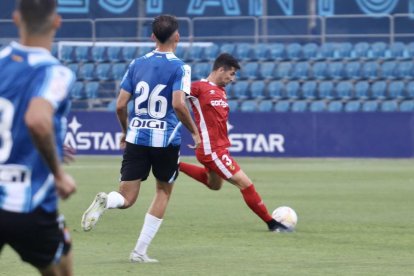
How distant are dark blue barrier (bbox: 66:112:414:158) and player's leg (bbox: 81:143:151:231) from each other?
59.3 feet

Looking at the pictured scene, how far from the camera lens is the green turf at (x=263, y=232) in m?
9.87

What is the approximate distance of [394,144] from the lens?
2780cm

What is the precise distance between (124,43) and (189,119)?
2232 cm

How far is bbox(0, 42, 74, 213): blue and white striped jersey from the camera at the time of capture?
5.66 m

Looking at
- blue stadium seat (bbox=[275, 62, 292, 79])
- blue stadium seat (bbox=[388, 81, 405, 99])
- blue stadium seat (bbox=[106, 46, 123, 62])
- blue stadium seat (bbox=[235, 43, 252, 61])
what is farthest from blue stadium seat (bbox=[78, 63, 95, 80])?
blue stadium seat (bbox=[388, 81, 405, 99])

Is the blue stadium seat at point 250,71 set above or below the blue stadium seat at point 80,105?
above


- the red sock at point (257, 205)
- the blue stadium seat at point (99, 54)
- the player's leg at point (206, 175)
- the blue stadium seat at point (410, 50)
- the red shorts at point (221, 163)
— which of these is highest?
the red shorts at point (221, 163)

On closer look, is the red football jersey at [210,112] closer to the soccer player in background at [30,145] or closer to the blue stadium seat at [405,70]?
the soccer player in background at [30,145]

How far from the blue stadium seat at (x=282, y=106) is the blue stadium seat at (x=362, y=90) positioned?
191 cm

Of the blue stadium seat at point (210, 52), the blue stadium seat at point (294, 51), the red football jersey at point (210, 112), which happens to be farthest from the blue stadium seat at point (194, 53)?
the red football jersey at point (210, 112)

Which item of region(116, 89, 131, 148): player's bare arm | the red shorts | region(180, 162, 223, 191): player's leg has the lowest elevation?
region(180, 162, 223, 191): player's leg

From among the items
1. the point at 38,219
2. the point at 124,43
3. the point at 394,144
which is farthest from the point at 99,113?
the point at 38,219

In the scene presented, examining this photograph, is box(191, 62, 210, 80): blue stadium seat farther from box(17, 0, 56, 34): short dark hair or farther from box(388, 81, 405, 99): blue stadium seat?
box(17, 0, 56, 34): short dark hair

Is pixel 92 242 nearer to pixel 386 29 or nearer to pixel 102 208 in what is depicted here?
pixel 102 208
